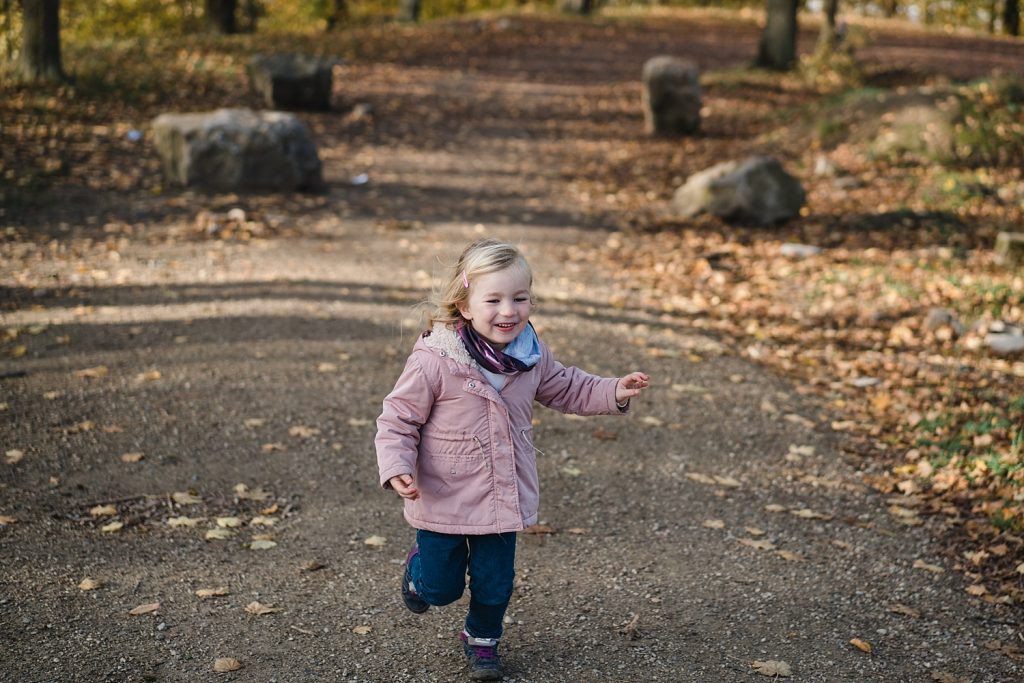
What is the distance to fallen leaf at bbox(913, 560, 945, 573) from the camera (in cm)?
460

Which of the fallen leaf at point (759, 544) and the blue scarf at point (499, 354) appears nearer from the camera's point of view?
the blue scarf at point (499, 354)

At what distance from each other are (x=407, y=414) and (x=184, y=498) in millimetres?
2123

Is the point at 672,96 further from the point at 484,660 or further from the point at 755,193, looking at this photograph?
the point at 484,660

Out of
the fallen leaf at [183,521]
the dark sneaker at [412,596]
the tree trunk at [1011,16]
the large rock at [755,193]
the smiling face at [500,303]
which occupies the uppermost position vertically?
the tree trunk at [1011,16]

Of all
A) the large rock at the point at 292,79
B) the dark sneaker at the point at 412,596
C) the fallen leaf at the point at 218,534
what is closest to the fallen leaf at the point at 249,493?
the fallen leaf at the point at 218,534

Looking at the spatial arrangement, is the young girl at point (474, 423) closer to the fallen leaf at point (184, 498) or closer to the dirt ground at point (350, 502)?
the dirt ground at point (350, 502)

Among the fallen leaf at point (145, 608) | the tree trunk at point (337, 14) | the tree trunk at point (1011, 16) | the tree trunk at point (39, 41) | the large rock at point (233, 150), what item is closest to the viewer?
the fallen leaf at point (145, 608)

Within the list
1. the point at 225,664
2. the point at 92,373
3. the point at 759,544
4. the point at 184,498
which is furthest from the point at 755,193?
the point at 225,664

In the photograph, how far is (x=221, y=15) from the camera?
943 inches

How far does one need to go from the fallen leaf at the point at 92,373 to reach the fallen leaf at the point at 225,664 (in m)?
3.31

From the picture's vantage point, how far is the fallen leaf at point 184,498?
4.84 meters

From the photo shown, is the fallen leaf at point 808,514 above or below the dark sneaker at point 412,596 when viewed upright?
below

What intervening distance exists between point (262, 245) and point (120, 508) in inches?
209

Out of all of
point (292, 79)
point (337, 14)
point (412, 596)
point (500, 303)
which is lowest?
point (412, 596)
